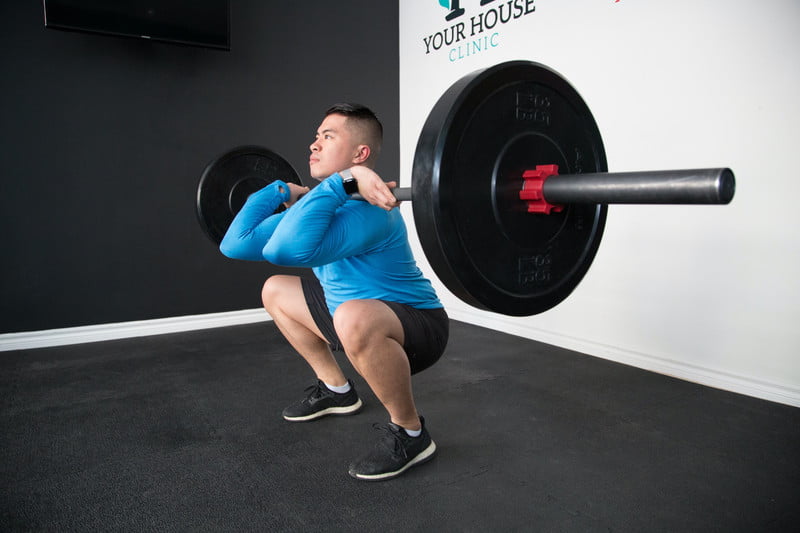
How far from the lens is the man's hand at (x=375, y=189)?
1.24 meters

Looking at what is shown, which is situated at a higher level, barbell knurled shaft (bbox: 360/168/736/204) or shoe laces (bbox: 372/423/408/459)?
barbell knurled shaft (bbox: 360/168/736/204)

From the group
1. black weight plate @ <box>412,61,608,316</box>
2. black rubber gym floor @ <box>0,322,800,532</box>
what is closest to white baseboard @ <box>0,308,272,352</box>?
black rubber gym floor @ <box>0,322,800,532</box>

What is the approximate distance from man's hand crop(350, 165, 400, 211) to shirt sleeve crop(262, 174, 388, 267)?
0.30 feet

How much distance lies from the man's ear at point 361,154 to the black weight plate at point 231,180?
2.53 feet

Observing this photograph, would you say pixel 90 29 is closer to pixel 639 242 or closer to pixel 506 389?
pixel 506 389

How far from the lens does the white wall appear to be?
207cm

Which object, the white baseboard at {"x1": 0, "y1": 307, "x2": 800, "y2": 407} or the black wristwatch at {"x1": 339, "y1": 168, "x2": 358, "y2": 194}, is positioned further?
the white baseboard at {"x1": 0, "y1": 307, "x2": 800, "y2": 407}

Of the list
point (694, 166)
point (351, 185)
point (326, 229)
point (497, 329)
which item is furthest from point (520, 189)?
point (497, 329)

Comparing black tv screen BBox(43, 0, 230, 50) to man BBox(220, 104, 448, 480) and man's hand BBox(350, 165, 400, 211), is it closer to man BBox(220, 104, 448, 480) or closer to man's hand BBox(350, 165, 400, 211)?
man BBox(220, 104, 448, 480)

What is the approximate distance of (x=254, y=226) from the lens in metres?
1.86

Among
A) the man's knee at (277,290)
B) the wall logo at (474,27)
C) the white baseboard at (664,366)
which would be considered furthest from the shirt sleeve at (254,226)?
the wall logo at (474,27)

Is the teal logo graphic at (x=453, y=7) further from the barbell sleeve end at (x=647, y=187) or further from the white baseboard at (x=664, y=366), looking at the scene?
the barbell sleeve end at (x=647, y=187)

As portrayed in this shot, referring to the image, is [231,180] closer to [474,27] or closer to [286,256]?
[286,256]

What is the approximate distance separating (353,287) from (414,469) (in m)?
0.55
